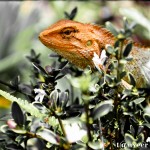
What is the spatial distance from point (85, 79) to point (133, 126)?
0.25 metres

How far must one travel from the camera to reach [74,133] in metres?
0.91

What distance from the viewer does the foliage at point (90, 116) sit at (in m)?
0.92

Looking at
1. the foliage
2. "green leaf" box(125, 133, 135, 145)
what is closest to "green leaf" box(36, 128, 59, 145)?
the foliage

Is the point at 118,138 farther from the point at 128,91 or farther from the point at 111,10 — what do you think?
the point at 111,10

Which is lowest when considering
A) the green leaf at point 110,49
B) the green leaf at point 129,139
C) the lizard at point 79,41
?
the lizard at point 79,41

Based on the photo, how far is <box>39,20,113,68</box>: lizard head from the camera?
1788 millimetres

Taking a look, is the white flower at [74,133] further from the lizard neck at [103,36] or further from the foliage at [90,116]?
the lizard neck at [103,36]

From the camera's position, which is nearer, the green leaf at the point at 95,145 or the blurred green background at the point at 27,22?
the green leaf at the point at 95,145

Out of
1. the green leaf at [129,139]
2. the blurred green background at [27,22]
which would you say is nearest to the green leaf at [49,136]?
the green leaf at [129,139]

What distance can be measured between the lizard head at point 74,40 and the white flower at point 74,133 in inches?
33.5

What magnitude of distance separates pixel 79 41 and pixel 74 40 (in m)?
0.02

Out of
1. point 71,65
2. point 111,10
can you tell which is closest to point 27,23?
point 111,10

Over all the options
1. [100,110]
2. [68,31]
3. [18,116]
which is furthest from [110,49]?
[68,31]

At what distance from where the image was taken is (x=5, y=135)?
1.05 meters
